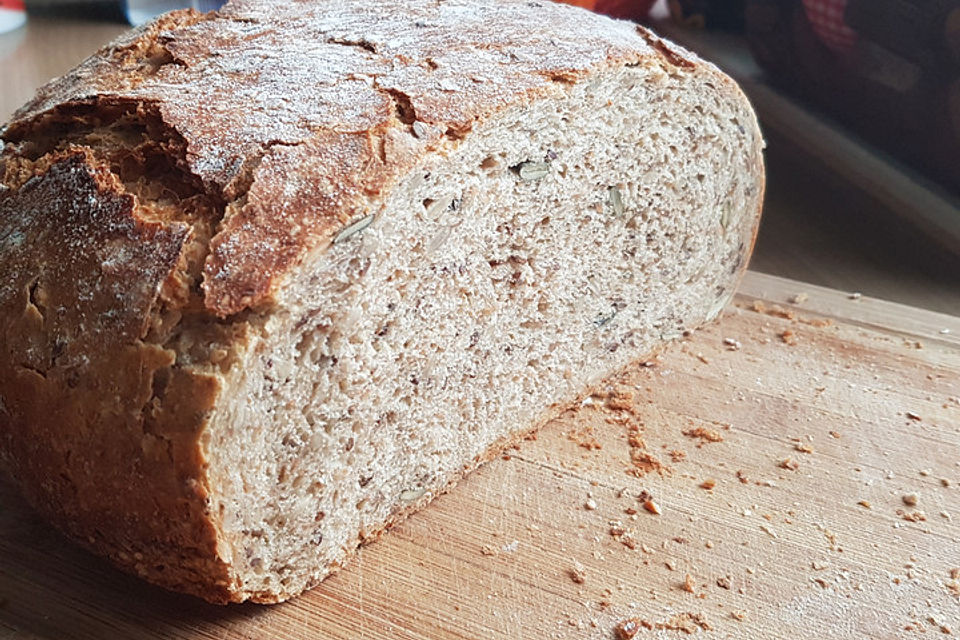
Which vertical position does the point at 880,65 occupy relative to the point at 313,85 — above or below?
below

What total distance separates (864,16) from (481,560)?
186cm

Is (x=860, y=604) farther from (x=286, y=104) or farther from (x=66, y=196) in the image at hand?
(x=66, y=196)

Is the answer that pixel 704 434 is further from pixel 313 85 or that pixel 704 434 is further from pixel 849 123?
pixel 849 123

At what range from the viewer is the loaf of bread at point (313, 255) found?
1418mm

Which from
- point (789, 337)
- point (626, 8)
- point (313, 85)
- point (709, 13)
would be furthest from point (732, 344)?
point (626, 8)

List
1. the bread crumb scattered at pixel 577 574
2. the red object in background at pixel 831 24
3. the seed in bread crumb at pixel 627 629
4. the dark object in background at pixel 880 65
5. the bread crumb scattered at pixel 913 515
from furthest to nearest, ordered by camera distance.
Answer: the red object in background at pixel 831 24 < the dark object in background at pixel 880 65 < the bread crumb scattered at pixel 913 515 < the bread crumb scattered at pixel 577 574 < the seed in bread crumb at pixel 627 629

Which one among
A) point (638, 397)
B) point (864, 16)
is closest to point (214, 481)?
point (638, 397)

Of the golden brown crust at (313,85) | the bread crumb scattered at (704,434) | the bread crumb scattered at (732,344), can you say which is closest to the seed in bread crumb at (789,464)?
the bread crumb scattered at (704,434)

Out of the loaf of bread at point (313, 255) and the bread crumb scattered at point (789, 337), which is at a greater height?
the loaf of bread at point (313, 255)

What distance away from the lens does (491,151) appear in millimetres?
1740

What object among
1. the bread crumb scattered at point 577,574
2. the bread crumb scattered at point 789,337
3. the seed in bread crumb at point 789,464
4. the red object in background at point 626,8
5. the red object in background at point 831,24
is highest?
the red object in background at point 831,24

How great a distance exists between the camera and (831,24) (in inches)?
105

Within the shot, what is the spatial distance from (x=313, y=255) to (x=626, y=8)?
2681 mm

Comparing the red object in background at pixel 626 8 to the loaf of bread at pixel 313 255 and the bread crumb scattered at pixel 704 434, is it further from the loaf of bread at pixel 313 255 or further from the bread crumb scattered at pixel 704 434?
the bread crumb scattered at pixel 704 434
